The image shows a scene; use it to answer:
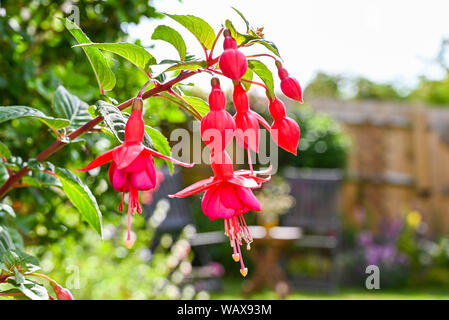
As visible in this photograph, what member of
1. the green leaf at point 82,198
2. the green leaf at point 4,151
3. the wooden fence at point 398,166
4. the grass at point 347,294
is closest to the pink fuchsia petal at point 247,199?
the green leaf at point 82,198

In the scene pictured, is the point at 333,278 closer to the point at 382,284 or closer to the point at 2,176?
the point at 382,284

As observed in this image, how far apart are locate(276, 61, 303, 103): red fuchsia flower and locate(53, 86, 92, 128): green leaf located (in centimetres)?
40

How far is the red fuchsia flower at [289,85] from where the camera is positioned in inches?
22.7

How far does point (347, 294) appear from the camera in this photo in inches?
174

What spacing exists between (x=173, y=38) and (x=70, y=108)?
0.34m

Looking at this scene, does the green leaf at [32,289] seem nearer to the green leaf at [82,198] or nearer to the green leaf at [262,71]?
the green leaf at [82,198]

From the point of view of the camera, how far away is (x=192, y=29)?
1.90 feet

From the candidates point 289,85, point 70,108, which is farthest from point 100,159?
point 70,108

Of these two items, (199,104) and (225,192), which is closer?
(225,192)

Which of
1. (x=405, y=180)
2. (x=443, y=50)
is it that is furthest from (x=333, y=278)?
(x=443, y=50)

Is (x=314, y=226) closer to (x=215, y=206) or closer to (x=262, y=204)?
(x=262, y=204)

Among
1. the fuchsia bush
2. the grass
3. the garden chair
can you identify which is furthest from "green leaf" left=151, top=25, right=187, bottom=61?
the garden chair

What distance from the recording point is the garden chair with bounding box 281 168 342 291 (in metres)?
4.65

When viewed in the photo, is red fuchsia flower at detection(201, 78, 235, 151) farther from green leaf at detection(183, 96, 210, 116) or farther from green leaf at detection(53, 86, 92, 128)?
green leaf at detection(53, 86, 92, 128)
